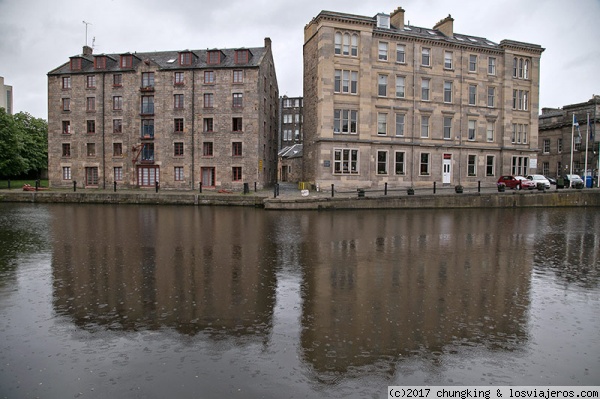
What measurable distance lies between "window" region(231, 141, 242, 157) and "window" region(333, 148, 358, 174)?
10307mm

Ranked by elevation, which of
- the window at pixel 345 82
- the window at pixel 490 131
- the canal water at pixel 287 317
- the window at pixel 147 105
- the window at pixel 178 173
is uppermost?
the window at pixel 345 82

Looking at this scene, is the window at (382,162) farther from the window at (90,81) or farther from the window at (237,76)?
the window at (90,81)

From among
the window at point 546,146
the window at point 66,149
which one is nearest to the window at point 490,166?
the window at point 546,146

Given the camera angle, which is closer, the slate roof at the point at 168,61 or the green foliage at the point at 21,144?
the slate roof at the point at 168,61

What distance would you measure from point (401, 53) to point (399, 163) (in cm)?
1020

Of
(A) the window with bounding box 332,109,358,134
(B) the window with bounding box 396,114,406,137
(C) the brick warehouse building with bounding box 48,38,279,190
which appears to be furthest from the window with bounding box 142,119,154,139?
(B) the window with bounding box 396,114,406,137

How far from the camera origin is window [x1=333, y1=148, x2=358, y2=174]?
121 ft

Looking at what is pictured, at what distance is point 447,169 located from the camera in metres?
40.7

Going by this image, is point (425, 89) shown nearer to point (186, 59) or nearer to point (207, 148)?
point (207, 148)

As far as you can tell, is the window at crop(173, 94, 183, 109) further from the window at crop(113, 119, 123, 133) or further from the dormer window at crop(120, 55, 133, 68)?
the window at crop(113, 119, 123, 133)

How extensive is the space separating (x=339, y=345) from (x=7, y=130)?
57.7 meters

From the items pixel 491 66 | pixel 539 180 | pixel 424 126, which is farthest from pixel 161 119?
pixel 539 180

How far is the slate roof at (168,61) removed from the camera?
137 feet

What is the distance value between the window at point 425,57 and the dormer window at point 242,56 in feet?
55.3
